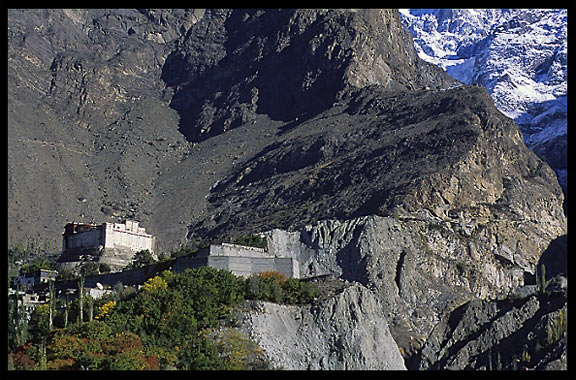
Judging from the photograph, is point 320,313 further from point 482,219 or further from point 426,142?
point 426,142

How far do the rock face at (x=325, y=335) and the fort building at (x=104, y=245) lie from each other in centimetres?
2656

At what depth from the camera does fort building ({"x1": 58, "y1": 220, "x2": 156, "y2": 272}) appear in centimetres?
11475

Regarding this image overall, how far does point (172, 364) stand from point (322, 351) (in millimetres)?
11870

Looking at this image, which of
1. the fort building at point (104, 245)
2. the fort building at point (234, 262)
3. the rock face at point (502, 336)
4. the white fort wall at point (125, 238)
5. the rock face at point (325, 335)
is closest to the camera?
the rock face at point (325, 335)

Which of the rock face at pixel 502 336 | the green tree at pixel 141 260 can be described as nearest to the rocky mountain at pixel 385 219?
the rock face at pixel 502 336

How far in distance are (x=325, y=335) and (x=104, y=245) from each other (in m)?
33.8

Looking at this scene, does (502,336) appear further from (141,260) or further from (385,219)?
(141,260)

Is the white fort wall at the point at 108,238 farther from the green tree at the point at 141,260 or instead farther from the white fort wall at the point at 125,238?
the green tree at the point at 141,260

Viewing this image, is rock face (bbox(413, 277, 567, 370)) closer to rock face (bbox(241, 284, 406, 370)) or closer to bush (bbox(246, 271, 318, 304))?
rock face (bbox(241, 284, 406, 370))

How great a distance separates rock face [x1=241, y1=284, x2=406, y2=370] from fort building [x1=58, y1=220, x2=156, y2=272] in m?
26.6

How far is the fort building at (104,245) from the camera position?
11475 centimetres

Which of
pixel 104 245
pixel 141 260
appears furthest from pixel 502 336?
pixel 104 245

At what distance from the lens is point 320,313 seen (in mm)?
89500

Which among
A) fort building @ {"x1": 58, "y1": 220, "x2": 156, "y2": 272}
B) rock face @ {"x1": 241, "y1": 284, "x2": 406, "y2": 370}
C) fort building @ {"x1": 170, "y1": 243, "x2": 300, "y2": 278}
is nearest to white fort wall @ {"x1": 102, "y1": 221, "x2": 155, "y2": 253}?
fort building @ {"x1": 58, "y1": 220, "x2": 156, "y2": 272}
